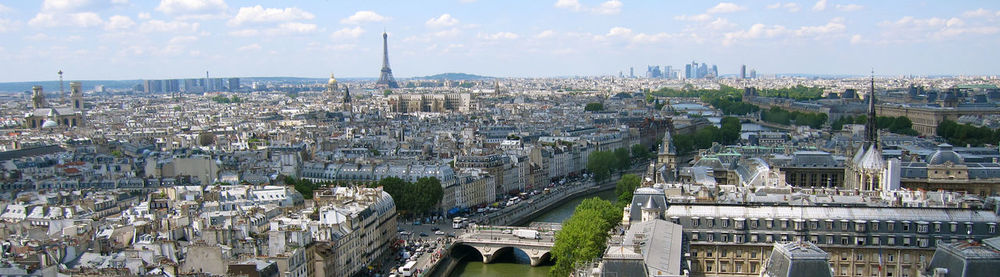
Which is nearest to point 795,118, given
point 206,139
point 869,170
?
point 206,139

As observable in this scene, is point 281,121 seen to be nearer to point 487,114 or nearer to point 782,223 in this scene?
point 487,114

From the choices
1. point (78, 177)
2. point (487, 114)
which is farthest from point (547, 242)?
point (487, 114)

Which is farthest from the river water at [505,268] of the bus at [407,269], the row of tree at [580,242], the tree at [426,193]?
the tree at [426,193]

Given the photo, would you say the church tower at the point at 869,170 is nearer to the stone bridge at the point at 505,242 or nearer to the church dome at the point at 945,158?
the church dome at the point at 945,158

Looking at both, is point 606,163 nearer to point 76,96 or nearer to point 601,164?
point 601,164

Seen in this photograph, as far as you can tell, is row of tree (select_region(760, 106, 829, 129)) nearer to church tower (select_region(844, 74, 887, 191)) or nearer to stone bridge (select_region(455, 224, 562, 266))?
church tower (select_region(844, 74, 887, 191))

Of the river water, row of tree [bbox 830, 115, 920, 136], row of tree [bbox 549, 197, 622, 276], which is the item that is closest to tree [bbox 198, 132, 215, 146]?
the river water
